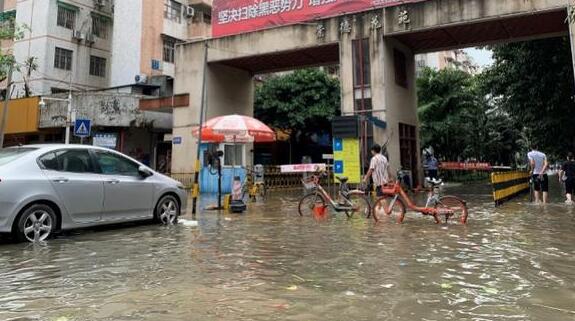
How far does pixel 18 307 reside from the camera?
4.24 metres

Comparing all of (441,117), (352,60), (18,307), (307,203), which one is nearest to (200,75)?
(352,60)

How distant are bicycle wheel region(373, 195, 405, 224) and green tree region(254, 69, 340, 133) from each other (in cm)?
1833

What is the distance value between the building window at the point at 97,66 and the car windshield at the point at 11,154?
27170 millimetres

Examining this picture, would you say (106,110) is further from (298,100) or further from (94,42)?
(298,100)

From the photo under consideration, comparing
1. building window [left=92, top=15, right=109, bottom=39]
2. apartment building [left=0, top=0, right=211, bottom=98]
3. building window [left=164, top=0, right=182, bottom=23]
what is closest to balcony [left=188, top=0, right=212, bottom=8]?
apartment building [left=0, top=0, right=211, bottom=98]

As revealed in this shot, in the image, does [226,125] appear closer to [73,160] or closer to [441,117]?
[73,160]

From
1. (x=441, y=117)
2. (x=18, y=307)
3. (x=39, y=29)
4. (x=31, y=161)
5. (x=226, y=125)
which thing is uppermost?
(x=39, y=29)

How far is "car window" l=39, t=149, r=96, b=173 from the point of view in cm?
775

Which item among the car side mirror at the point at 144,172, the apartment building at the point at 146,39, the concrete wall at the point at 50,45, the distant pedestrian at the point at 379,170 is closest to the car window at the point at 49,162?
the car side mirror at the point at 144,172

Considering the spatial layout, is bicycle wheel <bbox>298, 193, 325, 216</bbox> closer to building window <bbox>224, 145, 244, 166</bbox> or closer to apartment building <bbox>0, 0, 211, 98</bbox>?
building window <bbox>224, 145, 244, 166</bbox>

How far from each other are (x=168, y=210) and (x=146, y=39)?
23.7 metres

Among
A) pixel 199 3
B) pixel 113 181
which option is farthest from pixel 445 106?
pixel 113 181

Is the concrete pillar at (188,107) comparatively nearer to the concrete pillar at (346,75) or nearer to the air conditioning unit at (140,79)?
the air conditioning unit at (140,79)

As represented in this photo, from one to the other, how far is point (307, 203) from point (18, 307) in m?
8.03
